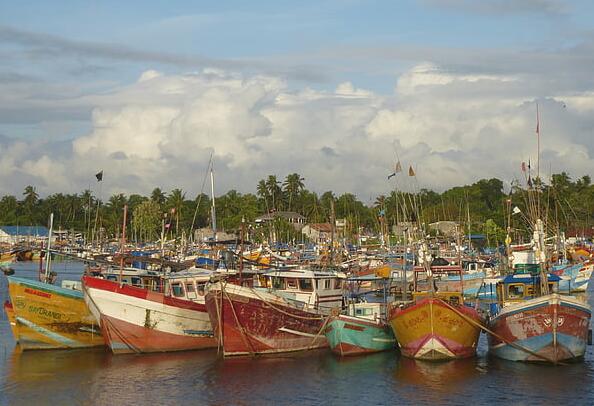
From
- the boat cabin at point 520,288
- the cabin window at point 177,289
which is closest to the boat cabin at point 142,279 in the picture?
the cabin window at point 177,289

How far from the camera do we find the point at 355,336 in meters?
37.1

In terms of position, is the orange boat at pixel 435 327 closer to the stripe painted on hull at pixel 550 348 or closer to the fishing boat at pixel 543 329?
the fishing boat at pixel 543 329

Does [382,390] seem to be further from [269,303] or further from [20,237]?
[20,237]

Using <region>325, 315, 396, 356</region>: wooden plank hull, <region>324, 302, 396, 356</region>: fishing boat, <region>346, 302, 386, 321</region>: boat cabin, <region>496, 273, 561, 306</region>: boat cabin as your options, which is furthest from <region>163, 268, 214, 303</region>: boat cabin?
<region>496, 273, 561, 306</region>: boat cabin

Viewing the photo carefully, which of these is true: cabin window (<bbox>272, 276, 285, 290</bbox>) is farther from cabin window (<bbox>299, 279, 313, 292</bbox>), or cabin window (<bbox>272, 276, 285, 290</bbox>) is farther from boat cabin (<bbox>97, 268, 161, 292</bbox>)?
boat cabin (<bbox>97, 268, 161, 292</bbox>)

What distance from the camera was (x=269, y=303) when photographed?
36281mm

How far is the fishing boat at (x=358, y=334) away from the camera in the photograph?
36.8 meters

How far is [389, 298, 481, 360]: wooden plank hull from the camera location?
33938 mm

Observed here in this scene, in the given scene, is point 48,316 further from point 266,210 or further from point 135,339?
point 266,210

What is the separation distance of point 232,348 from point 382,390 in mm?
8222

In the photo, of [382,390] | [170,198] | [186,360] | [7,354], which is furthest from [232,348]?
[170,198]

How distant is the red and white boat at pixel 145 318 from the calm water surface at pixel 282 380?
28.3 inches

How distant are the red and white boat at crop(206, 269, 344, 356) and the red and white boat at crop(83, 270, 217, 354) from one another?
8.01 ft

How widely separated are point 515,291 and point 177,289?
620 inches
